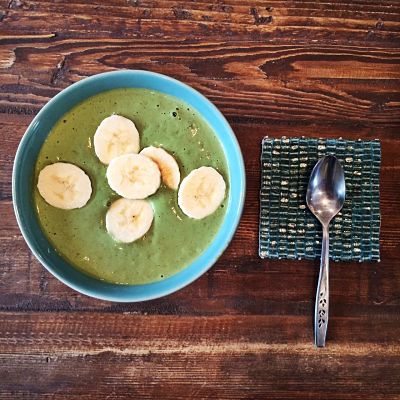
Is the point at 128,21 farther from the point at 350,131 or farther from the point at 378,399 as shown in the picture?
the point at 378,399

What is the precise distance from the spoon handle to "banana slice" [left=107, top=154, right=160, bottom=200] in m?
0.46

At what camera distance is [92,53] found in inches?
57.3

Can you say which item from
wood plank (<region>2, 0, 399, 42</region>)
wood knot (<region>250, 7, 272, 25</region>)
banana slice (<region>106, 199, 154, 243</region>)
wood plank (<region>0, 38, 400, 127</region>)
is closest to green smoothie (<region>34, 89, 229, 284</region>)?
banana slice (<region>106, 199, 154, 243</region>)

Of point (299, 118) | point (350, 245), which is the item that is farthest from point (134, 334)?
point (299, 118)

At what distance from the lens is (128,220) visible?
1354 mm

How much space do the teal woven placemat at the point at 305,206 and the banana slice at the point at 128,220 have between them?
0.31 metres

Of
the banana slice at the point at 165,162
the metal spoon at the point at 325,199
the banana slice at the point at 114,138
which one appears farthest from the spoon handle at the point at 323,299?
the banana slice at the point at 114,138

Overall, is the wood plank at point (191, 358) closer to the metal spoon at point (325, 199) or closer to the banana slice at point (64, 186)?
the metal spoon at point (325, 199)

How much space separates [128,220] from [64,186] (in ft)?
0.61

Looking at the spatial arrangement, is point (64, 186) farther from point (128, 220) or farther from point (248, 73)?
point (248, 73)

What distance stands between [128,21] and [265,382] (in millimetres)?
1062

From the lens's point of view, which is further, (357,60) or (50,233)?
(357,60)

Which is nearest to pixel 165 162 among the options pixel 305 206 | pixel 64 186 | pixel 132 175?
pixel 132 175

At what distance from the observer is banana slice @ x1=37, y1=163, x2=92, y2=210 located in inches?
53.4
